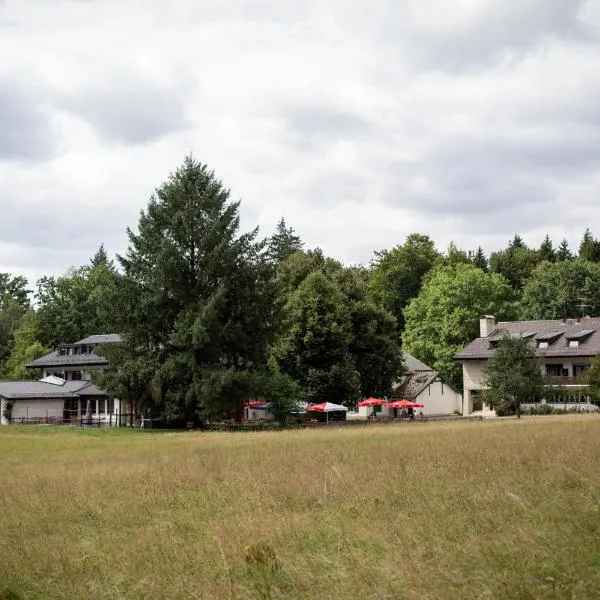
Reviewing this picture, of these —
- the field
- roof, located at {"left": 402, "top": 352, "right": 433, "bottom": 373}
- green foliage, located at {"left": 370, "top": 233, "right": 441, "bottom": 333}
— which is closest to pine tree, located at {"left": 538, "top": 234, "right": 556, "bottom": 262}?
green foliage, located at {"left": 370, "top": 233, "right": 441, "bottom": 333}

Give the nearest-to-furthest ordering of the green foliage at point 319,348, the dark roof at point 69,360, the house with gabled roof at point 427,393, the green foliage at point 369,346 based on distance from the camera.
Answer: the green foliage at point 319,348
the green foliage at point 369,346
the dark roof at point 69,360
the house with gabled roof at point 427,393

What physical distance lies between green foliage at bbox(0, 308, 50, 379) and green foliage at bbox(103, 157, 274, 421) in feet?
149

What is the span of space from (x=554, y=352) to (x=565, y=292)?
71.9 ft

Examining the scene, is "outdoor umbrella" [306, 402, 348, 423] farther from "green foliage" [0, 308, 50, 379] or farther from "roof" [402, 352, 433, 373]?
"green foliage" [0, 308, 50, 379]

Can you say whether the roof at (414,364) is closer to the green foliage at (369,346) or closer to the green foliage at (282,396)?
the green foliage at (369,346)

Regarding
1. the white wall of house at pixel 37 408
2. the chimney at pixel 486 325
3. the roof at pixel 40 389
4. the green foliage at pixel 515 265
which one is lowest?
the white wall of house at pixel 37 408

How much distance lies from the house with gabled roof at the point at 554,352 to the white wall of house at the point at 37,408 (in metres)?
40.1

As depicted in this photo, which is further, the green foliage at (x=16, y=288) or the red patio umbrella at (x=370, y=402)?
the green foliage at (x=16, y=288)

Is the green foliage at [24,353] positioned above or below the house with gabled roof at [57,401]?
above

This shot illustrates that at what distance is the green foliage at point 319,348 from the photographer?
224 feet

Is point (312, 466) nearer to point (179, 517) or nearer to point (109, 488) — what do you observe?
point (109, 488)

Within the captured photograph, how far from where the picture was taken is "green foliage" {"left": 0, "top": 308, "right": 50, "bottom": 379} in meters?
102

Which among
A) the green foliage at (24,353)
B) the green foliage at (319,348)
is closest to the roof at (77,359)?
the green foliage at (24,353)

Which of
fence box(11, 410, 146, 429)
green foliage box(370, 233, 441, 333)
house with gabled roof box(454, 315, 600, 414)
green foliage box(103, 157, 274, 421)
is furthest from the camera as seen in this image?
green foliage box(370, 233, 441, 333)
